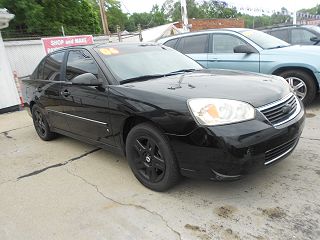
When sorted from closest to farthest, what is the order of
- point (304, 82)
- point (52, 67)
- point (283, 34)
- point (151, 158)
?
point (151, 158), point (52, 67), point (304, 82), point (283, 34)

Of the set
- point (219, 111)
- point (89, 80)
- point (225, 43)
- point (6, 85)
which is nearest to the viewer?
point (219, 111)

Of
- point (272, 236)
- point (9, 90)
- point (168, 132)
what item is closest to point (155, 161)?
point (168, 132)

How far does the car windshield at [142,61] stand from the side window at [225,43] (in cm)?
257

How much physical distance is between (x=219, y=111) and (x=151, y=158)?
90 cm

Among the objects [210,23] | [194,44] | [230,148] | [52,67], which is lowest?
[210,23]

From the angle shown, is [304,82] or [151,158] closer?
[151,158]

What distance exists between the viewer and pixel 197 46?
7.76 m

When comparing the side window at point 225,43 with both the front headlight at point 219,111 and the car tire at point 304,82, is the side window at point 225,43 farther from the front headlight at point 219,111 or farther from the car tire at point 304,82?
the front headlight at point 219,111

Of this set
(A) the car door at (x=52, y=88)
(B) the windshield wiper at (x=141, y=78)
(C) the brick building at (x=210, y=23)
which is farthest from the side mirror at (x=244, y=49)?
(C) the brick building at (x=210, y=23)

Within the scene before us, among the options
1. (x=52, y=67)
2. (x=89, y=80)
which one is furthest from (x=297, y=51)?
(x=52, y=67)

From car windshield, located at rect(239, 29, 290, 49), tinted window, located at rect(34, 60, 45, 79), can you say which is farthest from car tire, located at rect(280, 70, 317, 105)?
tinted window, located at rect(34, 60, 45, 79)

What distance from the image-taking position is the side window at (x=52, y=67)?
17.1 feet

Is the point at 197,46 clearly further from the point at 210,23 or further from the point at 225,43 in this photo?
the point at 210,23

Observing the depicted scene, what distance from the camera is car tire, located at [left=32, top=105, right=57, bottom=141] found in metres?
5.96
